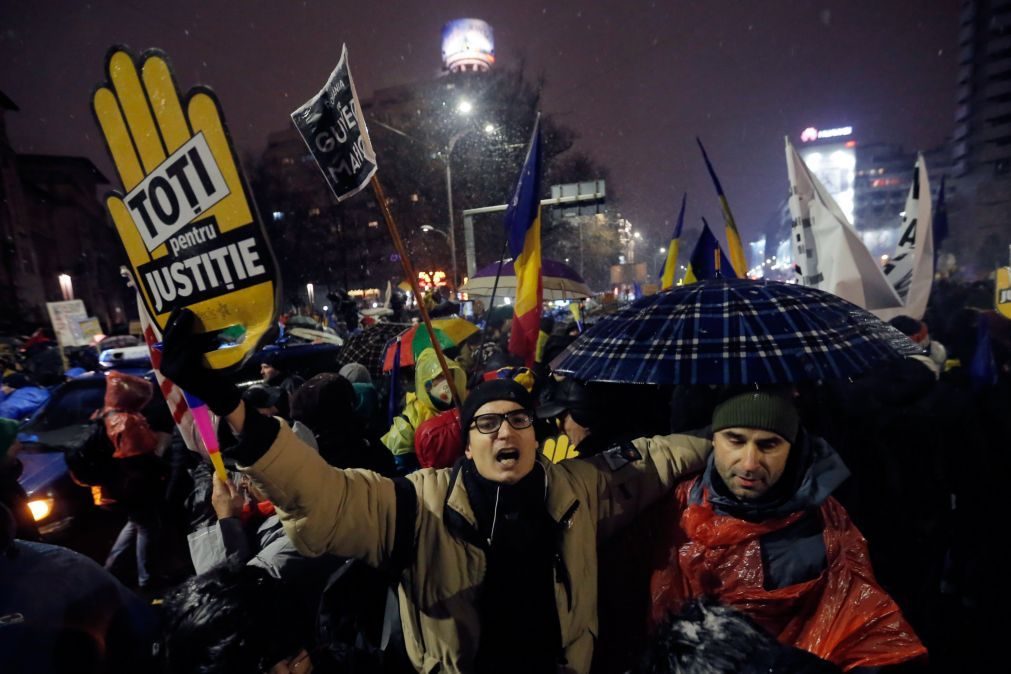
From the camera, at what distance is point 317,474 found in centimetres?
172

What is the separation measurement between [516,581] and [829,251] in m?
3.83

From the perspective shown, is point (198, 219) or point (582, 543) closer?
point (198, 219)

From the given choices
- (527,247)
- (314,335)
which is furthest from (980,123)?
(527,247)

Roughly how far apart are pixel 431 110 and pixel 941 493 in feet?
131

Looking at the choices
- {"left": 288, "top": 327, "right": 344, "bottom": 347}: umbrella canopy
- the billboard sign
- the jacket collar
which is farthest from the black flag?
the billboard sign

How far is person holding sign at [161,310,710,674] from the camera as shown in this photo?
1.91 metres

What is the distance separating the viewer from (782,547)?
1920mm

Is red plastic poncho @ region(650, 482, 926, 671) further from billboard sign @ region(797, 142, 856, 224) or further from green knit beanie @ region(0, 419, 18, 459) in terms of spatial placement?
billboard sign @ region(797, 142, 856, 224)

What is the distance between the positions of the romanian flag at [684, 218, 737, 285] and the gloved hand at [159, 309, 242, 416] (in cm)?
430

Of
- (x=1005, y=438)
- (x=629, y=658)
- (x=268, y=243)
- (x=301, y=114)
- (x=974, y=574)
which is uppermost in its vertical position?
(x=301, y=114)

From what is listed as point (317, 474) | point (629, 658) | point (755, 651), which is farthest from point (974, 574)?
point (317, 474)

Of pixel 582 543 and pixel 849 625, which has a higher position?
pixel 582 543

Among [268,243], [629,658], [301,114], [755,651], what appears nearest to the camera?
[755,651]

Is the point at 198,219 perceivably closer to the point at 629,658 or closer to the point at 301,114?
the point at 301,114
